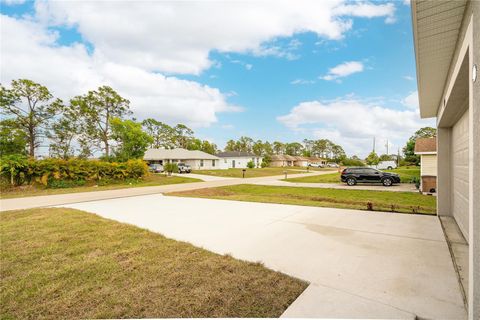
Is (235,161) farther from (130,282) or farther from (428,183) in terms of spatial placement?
(130,282)

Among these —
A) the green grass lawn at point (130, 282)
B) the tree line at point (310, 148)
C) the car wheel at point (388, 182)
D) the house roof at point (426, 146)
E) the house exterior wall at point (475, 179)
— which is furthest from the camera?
the tree line at point (310, 148)

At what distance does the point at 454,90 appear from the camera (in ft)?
11.0

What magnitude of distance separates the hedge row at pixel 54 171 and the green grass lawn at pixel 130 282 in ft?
47.0

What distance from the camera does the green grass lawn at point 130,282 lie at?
7.88 ft

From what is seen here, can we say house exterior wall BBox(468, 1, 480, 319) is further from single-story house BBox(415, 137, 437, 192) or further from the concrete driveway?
single-story house BBox(415, 137, 437, 192)

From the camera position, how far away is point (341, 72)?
14.9 m

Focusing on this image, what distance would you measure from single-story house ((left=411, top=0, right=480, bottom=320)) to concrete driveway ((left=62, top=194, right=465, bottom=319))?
0.45m

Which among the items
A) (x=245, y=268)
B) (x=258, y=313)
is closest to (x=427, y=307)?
(x=258, y=313)

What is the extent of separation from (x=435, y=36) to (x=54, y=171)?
21251 mm

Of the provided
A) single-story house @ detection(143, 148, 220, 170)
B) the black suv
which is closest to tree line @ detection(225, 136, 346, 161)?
single-story house @ detection(143, 148, 220, 170)

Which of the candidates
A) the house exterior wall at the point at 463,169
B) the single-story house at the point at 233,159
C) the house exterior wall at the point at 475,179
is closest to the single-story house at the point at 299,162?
the single-story house at the point at 233,159

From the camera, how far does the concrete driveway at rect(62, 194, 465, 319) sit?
2436mm

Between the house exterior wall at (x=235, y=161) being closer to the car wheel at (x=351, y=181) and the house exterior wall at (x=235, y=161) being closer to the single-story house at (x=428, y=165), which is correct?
the car wheel at (x=351, y=181)

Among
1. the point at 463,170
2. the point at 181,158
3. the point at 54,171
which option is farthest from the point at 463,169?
the point at 181,158
